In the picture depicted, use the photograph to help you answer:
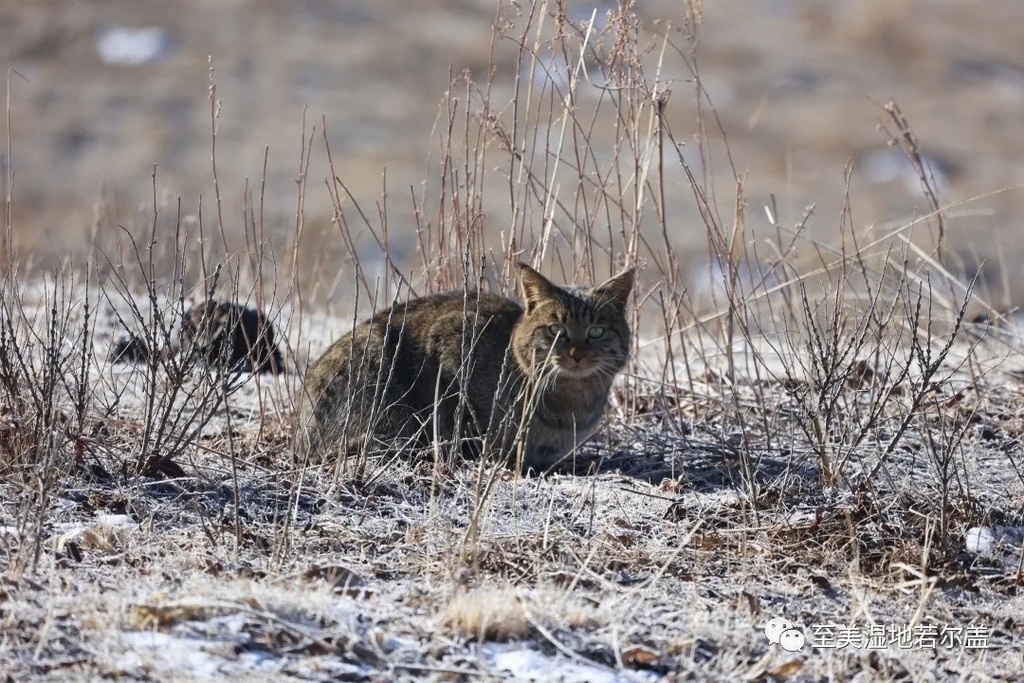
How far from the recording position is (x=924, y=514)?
152 inches

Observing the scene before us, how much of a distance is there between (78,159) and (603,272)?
14.2 m

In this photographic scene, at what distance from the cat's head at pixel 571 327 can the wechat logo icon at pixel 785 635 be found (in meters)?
1.58

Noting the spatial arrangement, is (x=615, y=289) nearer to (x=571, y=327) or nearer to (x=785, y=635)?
(x=571, y=327)

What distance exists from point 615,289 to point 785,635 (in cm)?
187

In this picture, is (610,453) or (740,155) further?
(740,155)

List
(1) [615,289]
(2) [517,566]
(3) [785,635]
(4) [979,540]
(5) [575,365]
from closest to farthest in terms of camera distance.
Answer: (3) [785,635] < (2) [517,566] < (4) [979,540] < (5) [575,365] < (1) [615,289]

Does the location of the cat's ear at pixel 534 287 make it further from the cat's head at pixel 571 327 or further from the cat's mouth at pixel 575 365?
the cat's mouth at pixel 575 365

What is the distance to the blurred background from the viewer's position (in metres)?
20.2

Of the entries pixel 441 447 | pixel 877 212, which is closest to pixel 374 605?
pixel 441 447

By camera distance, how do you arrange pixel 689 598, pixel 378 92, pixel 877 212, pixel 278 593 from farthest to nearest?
pixel 378 92 < pixel 877 212 < pixel 689 598 < pixel 278 593

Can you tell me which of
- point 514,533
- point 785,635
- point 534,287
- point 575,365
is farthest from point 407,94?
point 785,635

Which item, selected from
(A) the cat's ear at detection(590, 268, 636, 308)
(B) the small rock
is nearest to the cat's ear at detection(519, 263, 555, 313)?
(A) the cat's ear at detection(590, 268, 636, 308)

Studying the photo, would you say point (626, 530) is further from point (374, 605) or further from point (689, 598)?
point (374, 605)

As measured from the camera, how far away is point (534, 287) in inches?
186
